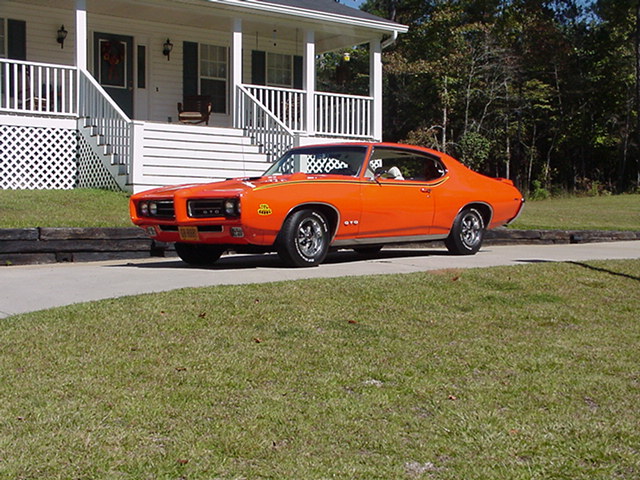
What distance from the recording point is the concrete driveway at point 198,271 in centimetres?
793

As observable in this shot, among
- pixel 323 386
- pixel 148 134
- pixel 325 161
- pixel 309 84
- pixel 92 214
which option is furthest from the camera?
pixel 309 84

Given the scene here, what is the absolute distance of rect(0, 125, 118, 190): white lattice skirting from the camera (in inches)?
693

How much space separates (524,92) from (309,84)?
1804 cm

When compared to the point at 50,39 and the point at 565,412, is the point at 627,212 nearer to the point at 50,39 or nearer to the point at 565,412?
the point at 50,39

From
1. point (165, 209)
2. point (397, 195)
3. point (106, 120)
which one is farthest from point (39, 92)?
point (397, 195)

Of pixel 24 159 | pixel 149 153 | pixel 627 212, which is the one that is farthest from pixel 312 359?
pixel 627 212

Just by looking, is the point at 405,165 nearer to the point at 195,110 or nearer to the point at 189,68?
the point at 195,110

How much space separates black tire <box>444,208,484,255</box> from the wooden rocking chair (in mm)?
10627

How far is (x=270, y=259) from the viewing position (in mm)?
11734

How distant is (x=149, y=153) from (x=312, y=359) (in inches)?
492

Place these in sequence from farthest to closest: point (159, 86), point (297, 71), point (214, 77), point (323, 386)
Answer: point (297, 71), point (214, 77), point (159, 86), point (323, 386)

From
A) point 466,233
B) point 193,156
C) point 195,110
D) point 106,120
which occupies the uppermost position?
point 195,110

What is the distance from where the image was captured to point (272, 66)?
24.1 meters

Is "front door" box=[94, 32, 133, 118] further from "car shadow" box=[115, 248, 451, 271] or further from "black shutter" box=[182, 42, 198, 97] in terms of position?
"car shadow" box=[115, 248, 451, 271]
